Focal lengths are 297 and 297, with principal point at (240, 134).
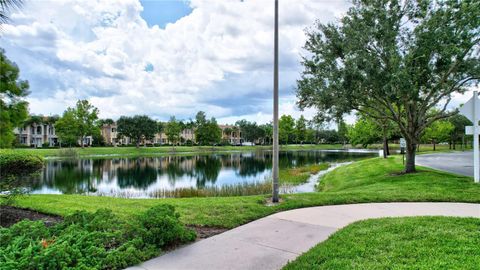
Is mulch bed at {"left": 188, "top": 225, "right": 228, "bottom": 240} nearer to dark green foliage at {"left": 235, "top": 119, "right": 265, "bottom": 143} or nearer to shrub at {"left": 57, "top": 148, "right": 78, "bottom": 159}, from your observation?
shrub at {"left": 57, "top": 148, "right": 78, "bottom": 159}

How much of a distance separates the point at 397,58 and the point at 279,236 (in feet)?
30.3

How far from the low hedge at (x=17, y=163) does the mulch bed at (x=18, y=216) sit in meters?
1.67

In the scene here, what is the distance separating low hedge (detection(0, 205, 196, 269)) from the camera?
3.71m

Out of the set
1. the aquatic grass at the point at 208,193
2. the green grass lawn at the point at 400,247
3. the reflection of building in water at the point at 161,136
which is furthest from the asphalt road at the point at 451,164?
the reflection of building in water at the point at 161,136

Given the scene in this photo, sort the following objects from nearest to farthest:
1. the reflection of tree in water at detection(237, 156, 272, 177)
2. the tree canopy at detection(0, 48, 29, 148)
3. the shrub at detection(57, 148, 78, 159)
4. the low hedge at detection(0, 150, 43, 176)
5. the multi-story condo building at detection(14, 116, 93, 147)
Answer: the tree canopy at detection(0, 48, 29, 148) < the low hedge at detection(0, 150, 43, 176) < the reflection of tree in water at detection(237, 156, 272, 177) < the shrub at detection(57, 148, 78, 159) < the multi-story condo building at detection(14, 116, 93, 147)

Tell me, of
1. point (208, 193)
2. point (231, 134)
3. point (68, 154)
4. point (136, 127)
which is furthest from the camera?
point (231, 134)

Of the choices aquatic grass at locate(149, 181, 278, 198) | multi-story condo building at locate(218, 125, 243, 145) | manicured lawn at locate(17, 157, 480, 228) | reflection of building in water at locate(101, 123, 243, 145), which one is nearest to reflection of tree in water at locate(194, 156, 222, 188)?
aquatic grass at locate(149, 181, 278, 198)

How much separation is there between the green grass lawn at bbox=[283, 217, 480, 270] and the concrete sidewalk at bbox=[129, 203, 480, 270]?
39cm

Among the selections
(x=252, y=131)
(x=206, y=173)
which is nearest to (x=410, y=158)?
(x=206, y=173)

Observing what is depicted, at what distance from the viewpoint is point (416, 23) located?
513 inches

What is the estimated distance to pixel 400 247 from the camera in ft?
14.3

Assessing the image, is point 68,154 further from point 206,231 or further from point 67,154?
point 206,231

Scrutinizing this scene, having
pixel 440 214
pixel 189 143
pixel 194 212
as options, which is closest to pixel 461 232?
pixel 440 214

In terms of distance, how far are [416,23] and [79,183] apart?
21694 mm
